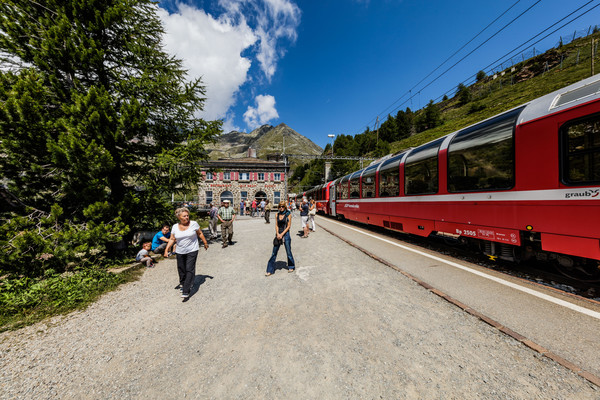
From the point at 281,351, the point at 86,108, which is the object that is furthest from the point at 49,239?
the point at 281,351

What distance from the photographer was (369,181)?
431 inches

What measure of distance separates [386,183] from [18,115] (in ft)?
37.0

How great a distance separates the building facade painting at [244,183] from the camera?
3225 centimetres

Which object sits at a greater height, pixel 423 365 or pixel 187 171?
pixel 187 171

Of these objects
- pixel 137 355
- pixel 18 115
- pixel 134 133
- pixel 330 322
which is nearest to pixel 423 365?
pixel 330 322

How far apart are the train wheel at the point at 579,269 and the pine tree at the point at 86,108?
10061 mm

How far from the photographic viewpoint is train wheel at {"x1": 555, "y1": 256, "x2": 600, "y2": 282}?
13.1 ft

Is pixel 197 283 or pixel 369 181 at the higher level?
pixel 369 181

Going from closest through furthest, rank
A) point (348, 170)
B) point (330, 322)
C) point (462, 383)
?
point (462, 383)
point (330, 322)
point (348, 170)

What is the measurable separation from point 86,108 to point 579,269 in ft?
38.6

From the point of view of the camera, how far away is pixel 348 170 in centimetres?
5003

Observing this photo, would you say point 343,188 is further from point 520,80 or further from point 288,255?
point 520,80

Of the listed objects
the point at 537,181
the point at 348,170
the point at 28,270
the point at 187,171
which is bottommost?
the point at 28,270

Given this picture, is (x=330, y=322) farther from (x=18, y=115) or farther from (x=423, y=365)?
(x=18, y=115)
